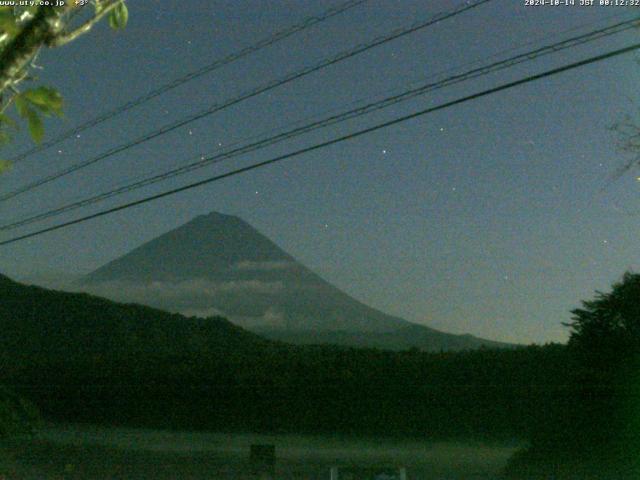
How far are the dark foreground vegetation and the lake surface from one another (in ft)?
2.24

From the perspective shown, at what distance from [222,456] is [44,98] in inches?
565

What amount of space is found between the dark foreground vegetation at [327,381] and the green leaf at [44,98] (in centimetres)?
980

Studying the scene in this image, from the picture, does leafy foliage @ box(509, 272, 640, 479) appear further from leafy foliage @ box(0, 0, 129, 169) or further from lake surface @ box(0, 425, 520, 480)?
leafy foliage @ box(0, 0, 129, 169)

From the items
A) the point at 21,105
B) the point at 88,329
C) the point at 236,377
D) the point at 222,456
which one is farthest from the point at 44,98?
the point at 88,329

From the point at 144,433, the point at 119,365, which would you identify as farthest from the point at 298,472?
the point at 119,365

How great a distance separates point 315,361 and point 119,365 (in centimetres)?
642

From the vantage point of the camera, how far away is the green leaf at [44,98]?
2.68m

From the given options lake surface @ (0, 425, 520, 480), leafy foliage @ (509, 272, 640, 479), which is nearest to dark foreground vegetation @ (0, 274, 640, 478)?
leafy foliage @ (509, 272, 640, 479)

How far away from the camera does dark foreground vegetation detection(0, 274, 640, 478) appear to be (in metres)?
11.5

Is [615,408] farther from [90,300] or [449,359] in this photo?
[90,300]

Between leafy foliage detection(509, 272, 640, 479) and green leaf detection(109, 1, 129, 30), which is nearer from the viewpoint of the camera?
green leaf detection(109, 1, 129, 30)

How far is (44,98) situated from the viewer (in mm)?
2691

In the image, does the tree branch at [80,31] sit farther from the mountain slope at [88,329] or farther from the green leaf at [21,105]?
the mountain slope at [88,329]

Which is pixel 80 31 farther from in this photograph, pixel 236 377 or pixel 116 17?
pixel 236 377
